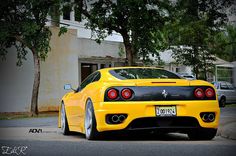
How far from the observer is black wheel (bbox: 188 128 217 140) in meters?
8.89

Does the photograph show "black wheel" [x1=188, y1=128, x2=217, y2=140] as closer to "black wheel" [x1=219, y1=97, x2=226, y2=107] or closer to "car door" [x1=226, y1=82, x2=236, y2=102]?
"black wheel" [x1=219, y1=97, x2=226, y2=107]

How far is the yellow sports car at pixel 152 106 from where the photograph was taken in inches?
331

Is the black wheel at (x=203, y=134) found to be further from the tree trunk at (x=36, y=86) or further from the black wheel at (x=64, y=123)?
the tree trunk at (x=36, y=86)

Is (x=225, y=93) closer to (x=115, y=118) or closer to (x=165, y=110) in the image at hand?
(x=165, y=110)

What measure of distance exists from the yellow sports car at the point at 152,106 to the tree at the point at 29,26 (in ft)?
50.5

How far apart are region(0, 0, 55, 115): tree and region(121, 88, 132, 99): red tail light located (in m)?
15.6

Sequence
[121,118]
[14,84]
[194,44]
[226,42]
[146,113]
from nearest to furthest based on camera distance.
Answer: [146,113]
[121,118]
[14,84]
[194,44]
[226,42]

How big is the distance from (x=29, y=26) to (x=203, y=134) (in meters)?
15.7

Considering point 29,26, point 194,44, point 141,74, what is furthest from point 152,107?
point 194,44

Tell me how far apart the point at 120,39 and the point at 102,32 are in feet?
34.1

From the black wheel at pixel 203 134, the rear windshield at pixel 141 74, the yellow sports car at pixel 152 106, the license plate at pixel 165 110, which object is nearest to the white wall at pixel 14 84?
the rear windshield at pixel 141 74

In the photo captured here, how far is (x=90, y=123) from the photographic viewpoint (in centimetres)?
891

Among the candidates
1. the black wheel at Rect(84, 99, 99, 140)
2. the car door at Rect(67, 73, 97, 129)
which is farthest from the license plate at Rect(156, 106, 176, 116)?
the car door at Rect(67, 73, 97, 129)

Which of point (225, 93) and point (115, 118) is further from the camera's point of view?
point (225, 93)
